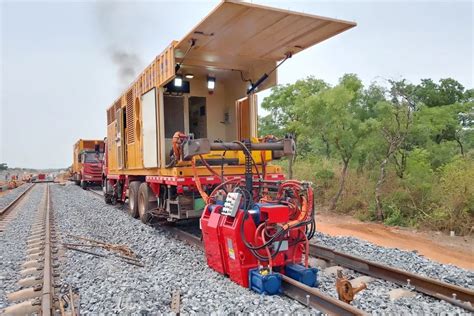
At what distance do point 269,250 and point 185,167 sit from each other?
3.49 metres

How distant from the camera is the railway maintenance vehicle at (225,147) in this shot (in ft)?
16.5

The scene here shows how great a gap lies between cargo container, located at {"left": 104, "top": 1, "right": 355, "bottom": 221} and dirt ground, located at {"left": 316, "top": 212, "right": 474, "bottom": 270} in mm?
2613

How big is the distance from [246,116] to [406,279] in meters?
5.92

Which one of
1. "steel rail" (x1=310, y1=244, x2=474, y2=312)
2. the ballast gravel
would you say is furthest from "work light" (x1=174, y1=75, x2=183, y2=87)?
"steel rail" (x1=310, y1=244, x2=474, y2=312)

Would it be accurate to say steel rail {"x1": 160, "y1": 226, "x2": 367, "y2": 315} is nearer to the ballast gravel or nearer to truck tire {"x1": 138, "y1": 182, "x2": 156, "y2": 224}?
the ballast gravel

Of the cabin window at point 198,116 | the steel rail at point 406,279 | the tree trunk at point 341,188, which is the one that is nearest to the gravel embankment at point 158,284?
the steel rail at point 406,279

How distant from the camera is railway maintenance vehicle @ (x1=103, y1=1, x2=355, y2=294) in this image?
5039 mm

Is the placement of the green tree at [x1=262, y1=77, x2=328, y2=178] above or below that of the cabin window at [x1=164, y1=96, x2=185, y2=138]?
above

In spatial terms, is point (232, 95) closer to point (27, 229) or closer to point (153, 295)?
point (27, 229)

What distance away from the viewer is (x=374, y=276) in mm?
5434

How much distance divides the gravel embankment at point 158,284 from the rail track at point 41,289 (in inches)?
6.9

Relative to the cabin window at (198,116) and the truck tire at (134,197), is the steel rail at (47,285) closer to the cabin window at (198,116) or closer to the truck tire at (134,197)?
the truck tire at (134,197)

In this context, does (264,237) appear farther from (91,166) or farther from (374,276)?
(91,166)

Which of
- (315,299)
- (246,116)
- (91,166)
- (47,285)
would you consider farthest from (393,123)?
(91,166)
